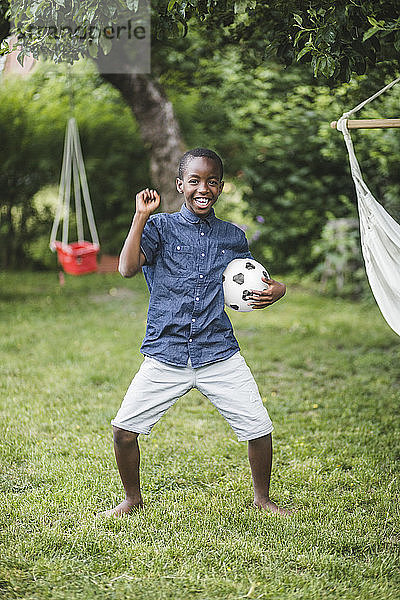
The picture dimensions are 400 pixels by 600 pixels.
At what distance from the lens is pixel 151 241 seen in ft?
8.70

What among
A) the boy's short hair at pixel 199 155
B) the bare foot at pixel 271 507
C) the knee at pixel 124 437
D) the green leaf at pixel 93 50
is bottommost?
the bare foot at pixel 271 507

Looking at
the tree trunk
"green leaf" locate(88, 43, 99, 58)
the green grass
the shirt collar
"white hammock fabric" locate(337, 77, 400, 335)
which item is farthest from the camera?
the tree trunk

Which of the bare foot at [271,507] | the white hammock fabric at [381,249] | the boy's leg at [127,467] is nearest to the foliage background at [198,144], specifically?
the white hammock fabric at [381,249]

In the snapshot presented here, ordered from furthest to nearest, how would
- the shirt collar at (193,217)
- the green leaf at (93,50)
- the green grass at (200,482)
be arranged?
1. the green leaf at (93,50)
2. the shirt collar at (193,217)
3. the green grass at (200,482)

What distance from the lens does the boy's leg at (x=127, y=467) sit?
106 inches

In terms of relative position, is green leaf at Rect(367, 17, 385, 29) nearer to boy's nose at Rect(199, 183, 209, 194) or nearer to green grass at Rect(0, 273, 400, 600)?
boy's nose at Rect(199, 183, 209, 194)

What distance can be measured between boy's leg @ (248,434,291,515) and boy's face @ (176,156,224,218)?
0.93 metres

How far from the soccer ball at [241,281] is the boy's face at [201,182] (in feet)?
0.82

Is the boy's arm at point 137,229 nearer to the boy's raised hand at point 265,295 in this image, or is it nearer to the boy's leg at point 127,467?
the boy's raised hand at point 265,295

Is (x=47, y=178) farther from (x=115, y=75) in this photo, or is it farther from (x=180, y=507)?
(x=180, y=507)

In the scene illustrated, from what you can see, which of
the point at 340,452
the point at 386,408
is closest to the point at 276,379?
the point at 386,408

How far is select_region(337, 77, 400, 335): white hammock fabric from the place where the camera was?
285 cm

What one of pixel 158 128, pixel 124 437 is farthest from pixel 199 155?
pixel 158 128

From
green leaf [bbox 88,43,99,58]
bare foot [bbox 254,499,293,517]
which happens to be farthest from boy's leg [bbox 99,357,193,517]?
green leaf [bbox 88,43,99,58]
